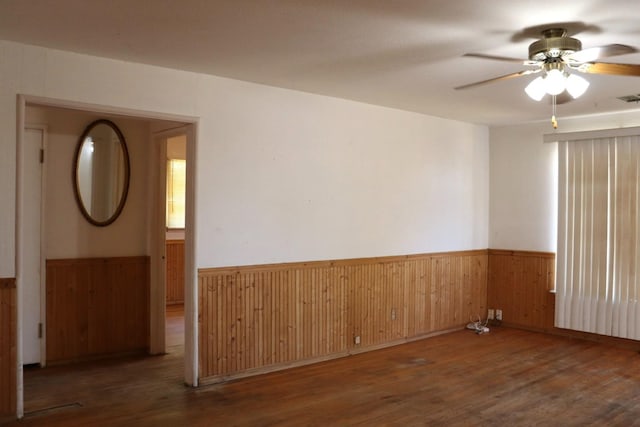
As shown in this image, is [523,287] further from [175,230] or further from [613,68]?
[175,230]

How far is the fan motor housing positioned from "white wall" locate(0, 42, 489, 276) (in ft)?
7.36

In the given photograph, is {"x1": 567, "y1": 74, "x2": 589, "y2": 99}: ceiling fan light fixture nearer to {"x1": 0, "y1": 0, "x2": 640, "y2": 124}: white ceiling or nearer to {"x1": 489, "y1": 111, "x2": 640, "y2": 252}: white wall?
{"x1": 0, "y1": 0, "x2": 640, "y2": 124}: white ceiling

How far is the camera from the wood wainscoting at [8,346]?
3457 mm

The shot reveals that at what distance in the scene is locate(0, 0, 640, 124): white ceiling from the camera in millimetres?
2783

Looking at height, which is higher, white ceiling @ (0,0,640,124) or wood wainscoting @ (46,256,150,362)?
white ceiling @ (0,0,640,124)

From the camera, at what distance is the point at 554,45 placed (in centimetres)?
303

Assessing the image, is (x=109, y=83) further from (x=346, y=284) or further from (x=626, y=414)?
(x=626, y=414)

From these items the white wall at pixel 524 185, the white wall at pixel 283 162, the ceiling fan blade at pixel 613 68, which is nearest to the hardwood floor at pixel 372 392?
the white wall at pixel 283 162

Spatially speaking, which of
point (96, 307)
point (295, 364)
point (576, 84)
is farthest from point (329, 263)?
point (576, 84)

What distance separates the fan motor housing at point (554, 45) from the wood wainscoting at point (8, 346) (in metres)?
3.50

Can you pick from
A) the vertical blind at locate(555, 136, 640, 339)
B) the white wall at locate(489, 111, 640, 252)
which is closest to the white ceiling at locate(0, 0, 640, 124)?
the vertical blind at locate(555, 136, 640, 339)

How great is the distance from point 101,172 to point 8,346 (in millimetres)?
2035

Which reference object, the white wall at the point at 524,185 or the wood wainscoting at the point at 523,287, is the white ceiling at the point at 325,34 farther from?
the wood wainscoting at the point at 523,287

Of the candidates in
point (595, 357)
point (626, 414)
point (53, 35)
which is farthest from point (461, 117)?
point (53, 35)
